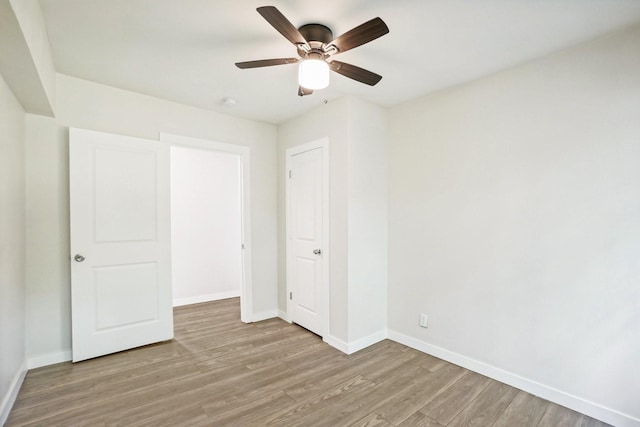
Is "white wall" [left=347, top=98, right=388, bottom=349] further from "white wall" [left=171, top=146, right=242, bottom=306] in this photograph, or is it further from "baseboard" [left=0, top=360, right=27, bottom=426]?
"baseboard" [left=0, top=360, right=27, bottom=426]

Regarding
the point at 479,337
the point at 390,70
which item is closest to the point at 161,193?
the point at 390,70

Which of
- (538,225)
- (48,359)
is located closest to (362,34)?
(538,225)

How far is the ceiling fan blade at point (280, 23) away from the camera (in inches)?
55.4

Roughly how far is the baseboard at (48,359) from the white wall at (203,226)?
1779 millimetres

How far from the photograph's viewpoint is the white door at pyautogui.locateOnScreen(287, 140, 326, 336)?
3193mm

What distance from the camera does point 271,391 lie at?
220cm

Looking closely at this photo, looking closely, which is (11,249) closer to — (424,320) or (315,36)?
(315,36)

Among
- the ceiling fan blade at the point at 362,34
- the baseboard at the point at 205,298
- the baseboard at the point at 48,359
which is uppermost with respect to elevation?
the ceiling fan blade at the point at 362,34

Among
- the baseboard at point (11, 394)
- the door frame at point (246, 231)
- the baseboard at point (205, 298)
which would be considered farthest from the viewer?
the baseboard at point (205, 298)

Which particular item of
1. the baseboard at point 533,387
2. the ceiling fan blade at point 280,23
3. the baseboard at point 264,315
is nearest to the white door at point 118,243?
the baseboard at point 264,315

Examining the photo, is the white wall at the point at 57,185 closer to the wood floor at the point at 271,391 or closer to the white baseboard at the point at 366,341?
the wood floor at the point at 271,391

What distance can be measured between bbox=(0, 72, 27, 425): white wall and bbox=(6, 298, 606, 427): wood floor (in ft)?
0.76

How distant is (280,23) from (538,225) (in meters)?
2.28

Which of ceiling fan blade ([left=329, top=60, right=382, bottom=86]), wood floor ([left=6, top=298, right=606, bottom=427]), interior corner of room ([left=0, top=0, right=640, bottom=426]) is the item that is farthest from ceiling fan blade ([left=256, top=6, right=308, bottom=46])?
wood floor ([left=6, top=298, right=606, bottom=427])
